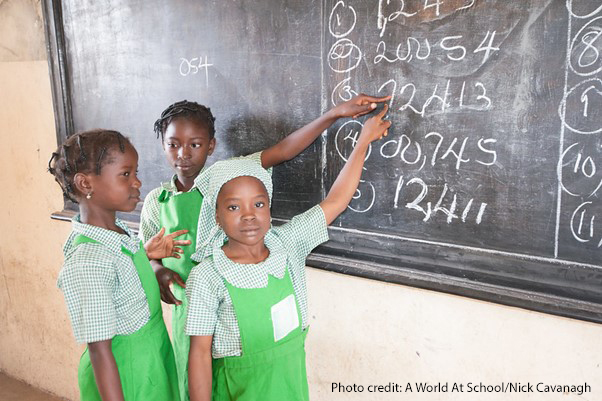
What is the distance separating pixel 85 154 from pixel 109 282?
0.37 meters

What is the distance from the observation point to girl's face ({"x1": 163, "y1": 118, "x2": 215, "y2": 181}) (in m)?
1.90

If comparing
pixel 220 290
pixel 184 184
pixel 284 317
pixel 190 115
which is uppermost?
pixel 190 115

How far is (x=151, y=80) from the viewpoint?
239cm

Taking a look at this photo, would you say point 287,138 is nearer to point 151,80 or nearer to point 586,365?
point 151,80

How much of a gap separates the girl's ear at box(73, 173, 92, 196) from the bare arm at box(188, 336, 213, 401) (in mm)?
525

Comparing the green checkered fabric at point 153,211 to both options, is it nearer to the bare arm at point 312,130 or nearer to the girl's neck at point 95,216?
the bare arm at point 312,130

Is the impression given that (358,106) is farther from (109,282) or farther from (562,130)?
(109,282)

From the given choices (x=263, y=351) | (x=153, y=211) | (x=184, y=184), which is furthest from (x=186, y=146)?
(x=263, y=351)

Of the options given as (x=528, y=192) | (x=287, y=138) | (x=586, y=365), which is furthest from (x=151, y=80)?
(x=586, y=365)

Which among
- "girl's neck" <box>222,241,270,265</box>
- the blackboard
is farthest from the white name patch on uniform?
the blackboard

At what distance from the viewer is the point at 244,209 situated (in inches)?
56.9

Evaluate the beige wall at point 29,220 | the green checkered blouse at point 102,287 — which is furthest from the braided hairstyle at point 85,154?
the beige wall at point 29,220

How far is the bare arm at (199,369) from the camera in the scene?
4.68 feet

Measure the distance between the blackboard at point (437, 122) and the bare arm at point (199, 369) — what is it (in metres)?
0.64
